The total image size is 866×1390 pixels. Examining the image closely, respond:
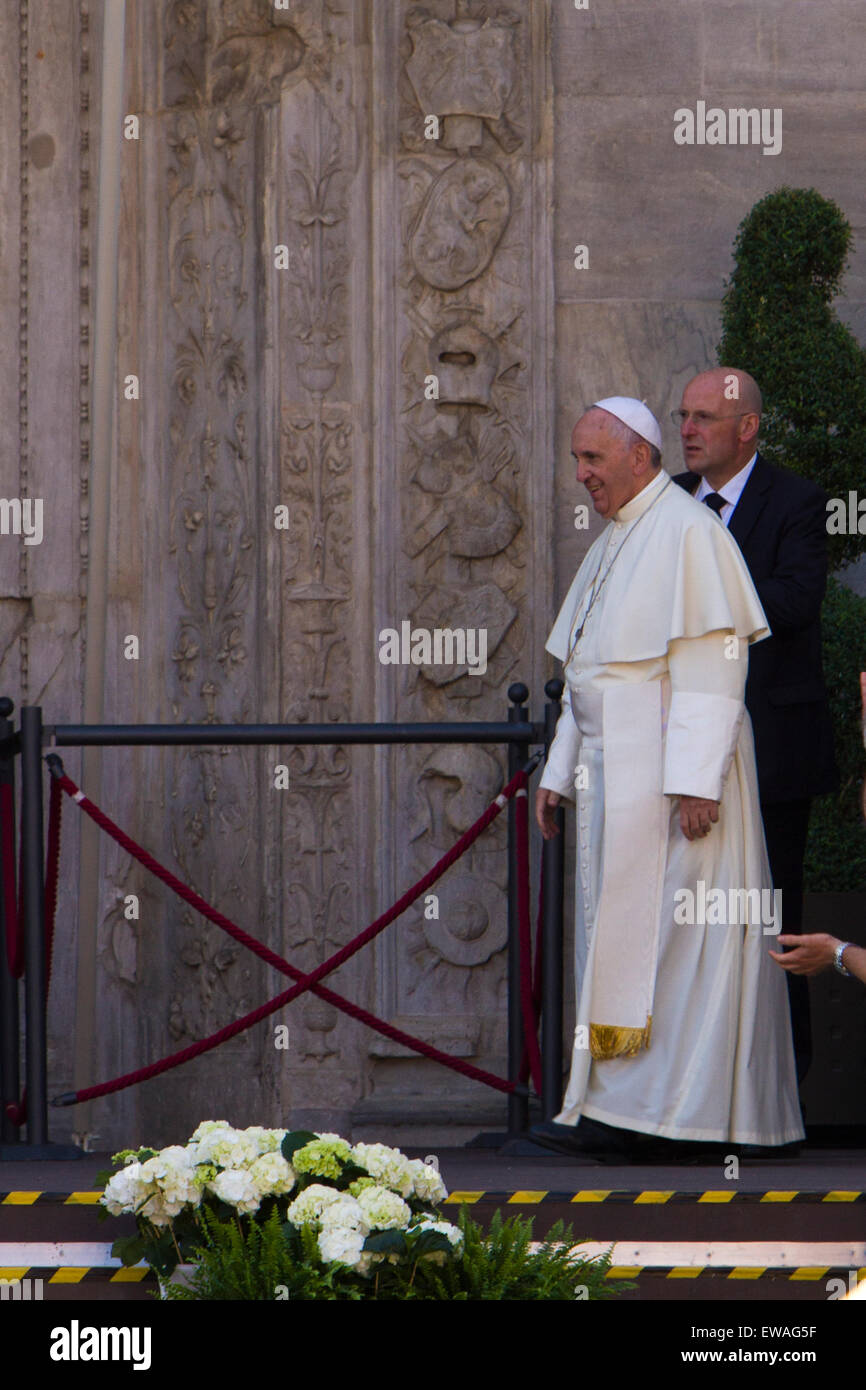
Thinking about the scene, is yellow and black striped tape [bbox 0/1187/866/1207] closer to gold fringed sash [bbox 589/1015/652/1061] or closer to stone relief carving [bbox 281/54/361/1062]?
gold fringed sash [bbox 589/1015/652/1061]

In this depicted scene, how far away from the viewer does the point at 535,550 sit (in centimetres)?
839

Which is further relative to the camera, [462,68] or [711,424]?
[462,68]

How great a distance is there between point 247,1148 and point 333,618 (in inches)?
143

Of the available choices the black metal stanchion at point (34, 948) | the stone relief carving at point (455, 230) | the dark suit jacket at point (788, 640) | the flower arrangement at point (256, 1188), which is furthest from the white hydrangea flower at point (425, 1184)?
the stone relief carving at point (455, 230)

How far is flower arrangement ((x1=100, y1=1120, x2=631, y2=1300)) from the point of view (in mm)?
4539

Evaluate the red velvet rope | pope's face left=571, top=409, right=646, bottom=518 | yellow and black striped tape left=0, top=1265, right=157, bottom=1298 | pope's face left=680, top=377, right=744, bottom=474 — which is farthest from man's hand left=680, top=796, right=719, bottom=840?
yellow and black striped tape left=0, top=1265, right=157, bottom=1298

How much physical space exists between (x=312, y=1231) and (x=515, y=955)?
97.2 inches

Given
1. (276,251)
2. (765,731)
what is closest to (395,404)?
(276,251)

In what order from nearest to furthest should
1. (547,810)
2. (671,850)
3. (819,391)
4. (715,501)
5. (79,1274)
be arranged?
(79,1274) → (671,850) → (547,810) → (715,501) → (819,391)

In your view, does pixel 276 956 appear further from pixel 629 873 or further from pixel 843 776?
pixel 843 776

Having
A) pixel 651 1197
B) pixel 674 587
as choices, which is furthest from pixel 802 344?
pixel 651 1197

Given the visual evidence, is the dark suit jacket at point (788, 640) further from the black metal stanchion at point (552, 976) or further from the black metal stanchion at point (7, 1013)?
the black metal stanchion at point (7, 1013)

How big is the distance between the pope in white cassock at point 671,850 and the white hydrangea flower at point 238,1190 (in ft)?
6.30

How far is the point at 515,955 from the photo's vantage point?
276 inches
